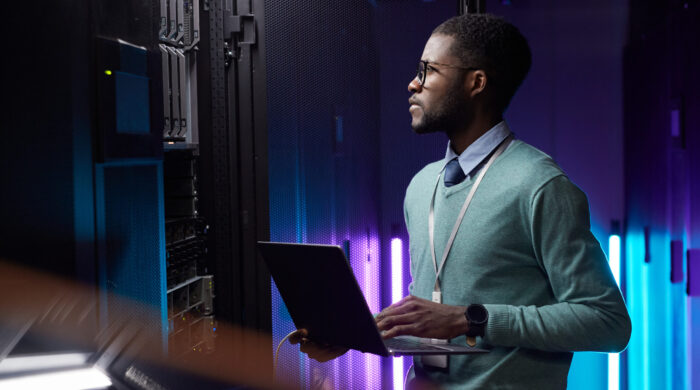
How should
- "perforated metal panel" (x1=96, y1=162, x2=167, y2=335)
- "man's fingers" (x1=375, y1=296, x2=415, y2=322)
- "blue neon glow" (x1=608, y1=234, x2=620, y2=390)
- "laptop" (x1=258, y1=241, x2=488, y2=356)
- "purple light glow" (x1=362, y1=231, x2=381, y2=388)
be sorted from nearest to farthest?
"laptop" (x1=258, y1=241, x2=488, y2=356) < "man's fingers" (x1=375, y1=296, x2=415, y2=322) < "perforated metal panel" (x1=96, y1=162, x2=167, y2=335) < "purple light glow" (x1=362, y1=231, x2=381, y2=388) < "blue neon glow" (x1=608, y1=234, x2=620, y2=390)

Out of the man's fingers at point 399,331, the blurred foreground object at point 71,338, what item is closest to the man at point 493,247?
the man's fingers at point 399,331

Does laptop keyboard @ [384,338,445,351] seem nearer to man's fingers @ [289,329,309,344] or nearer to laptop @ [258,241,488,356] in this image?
laptop @ [258,241,488,356]

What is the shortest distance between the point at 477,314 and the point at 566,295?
0.18 meters

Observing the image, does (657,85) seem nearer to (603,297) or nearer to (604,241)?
(604,241)

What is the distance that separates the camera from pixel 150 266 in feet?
6.08

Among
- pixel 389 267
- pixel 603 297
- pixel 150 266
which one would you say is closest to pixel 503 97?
pixel 603 297

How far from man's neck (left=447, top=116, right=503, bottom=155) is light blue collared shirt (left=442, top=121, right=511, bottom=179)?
3 centimetres

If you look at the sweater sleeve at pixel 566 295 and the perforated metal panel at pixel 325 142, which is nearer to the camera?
the sweater sleeve at pixel 566 295

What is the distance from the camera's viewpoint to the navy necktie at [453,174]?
168 centimetres

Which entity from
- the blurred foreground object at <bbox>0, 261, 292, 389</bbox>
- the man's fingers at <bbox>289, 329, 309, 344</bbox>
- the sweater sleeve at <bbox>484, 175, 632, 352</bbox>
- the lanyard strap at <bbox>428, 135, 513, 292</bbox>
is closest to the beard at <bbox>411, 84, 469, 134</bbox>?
the lanyard strap at <bbox>428, 135, 513, 292</bbox>

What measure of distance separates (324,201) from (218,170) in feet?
1.45

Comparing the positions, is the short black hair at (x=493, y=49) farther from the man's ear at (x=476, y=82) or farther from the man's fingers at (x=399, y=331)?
the man's fingers at (x=399, y=331)

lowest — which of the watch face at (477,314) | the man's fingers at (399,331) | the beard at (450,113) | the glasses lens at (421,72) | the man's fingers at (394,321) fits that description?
the man's fingers at (399,331)

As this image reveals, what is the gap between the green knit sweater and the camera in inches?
56.5
